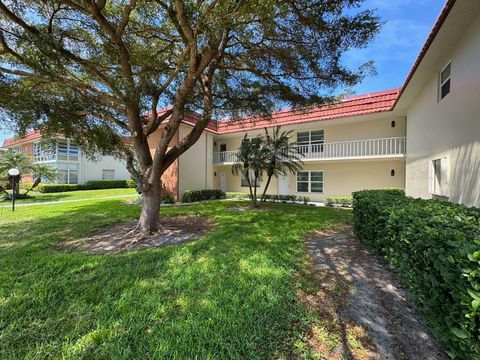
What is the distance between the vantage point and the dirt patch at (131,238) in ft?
19.0

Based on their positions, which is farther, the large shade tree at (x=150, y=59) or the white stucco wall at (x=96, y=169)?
the white stucco wall at (x=96, y=169)

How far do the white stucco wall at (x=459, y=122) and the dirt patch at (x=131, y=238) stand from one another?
6.79m

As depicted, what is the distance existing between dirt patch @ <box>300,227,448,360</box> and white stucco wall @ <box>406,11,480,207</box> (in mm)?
3003

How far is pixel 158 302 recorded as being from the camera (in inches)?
125

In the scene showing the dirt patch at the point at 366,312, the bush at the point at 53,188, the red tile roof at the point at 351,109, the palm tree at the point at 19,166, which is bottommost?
the dirt patch at the point at 366,312

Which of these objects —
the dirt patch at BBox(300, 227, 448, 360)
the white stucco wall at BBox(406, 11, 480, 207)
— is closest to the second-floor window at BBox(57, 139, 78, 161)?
the dirt patch at BBox(300, 227, 448, 360)

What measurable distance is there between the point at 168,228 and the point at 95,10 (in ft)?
19.1

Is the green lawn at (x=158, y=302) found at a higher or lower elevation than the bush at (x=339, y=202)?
lower

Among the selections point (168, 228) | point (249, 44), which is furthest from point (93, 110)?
point (249, 44)

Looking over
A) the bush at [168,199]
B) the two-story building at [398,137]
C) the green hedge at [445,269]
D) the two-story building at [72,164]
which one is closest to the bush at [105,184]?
the two-story building at [72,164]

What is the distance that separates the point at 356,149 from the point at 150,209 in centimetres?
1314

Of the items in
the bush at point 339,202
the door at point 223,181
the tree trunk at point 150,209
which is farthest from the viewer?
the door at point 223,181

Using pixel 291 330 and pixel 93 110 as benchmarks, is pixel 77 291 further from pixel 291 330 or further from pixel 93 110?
pixel 93 110

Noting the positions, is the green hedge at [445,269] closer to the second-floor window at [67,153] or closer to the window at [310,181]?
the window at [310,181]
